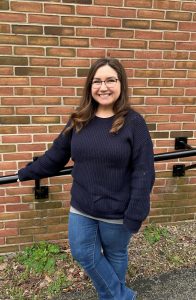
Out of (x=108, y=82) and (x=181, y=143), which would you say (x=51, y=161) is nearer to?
(x=108, y=82)

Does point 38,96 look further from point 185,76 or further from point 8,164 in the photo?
point 185,76

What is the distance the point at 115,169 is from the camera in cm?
178

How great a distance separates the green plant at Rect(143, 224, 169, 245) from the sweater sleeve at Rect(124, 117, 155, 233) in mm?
1330

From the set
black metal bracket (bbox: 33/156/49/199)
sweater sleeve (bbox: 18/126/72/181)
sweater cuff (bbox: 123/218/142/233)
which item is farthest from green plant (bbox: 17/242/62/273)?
sweater cuff (bbox: 123/218/142/233)

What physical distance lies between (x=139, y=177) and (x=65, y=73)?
4.05ft

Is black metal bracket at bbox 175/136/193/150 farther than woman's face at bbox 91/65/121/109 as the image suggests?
Yes

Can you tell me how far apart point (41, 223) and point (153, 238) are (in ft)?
3.39

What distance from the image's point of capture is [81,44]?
101 inches

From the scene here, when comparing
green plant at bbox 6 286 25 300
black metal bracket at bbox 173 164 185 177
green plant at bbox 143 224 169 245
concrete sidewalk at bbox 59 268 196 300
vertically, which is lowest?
green plant at bbox 6 286 25 300

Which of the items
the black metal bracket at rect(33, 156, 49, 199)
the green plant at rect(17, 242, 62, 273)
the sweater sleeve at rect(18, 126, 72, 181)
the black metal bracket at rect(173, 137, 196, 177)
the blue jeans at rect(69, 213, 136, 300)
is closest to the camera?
the blue jeans at rect(69, 213, 136, 300)

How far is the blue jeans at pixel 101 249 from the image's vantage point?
190 centimetres

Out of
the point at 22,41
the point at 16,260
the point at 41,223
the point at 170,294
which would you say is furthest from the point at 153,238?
the point at 22,41

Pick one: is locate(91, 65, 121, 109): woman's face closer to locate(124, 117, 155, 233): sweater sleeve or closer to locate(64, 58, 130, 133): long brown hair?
locate(64, 58, 130, 133): long brown hair

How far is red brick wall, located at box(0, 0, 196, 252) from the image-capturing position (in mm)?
2488
